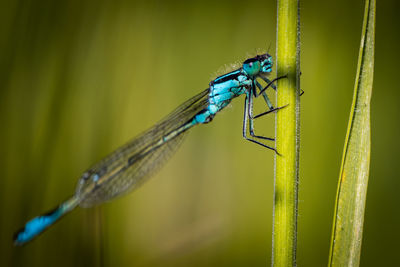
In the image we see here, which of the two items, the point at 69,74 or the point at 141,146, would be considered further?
the point at 141,146

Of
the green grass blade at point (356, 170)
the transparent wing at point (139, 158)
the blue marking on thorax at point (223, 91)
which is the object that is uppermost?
the blue marking on thorax at point (223, 91)

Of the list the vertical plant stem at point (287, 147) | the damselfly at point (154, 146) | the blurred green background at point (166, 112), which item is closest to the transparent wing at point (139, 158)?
the damselfly at point (154, 146)

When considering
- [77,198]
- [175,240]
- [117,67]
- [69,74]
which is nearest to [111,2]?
[117,67]

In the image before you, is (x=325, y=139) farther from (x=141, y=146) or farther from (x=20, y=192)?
(x=20, y=192)

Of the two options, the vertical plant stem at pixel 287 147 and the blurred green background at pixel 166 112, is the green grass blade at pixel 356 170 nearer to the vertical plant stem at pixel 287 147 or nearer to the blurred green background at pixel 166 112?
the vertical plant stem at pixel 287 147

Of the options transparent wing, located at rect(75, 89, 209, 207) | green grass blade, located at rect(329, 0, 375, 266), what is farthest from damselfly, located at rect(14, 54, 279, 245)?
green grass blade, located at rect(329, 0, 375, 266)

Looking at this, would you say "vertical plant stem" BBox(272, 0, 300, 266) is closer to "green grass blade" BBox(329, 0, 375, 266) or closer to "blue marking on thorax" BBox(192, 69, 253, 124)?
"green grass blade" BBox(329, 0, 375, 266)
